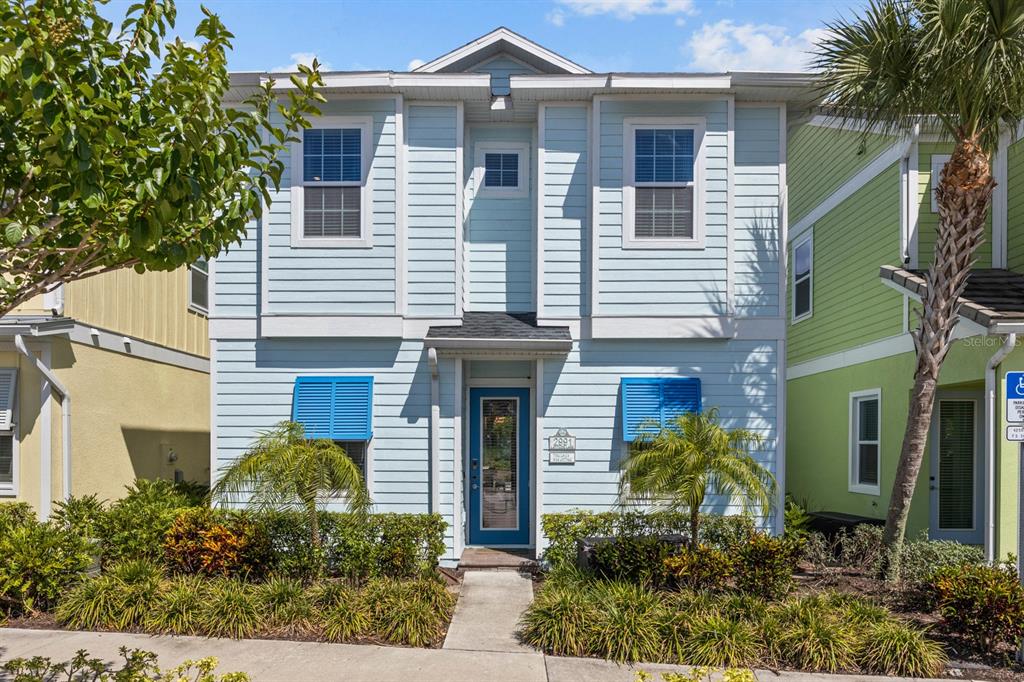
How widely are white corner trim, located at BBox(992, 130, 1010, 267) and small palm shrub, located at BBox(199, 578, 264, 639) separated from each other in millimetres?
10824

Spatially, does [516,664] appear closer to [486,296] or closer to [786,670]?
[786,670]

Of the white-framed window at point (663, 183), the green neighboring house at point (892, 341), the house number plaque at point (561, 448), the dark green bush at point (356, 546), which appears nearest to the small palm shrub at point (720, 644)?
the house number plaque at point (561, 448)

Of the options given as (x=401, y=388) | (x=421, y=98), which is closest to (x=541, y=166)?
(x=421, y=98)

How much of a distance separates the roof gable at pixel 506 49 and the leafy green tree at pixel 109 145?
5630 mm

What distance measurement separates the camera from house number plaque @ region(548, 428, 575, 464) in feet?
30.2

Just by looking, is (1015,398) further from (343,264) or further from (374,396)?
(343,264)

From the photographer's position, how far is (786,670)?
20.1 feet

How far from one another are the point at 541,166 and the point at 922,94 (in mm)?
4533

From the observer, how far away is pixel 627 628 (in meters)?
6.40

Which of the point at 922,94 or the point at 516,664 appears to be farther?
the point at 922,94

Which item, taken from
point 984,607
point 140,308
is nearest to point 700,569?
point 984,607

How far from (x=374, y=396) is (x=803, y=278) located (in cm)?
925

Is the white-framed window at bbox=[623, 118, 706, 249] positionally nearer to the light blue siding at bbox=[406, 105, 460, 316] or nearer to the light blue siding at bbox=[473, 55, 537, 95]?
the light blue siding at bbox=[473, 55, 537, 95]

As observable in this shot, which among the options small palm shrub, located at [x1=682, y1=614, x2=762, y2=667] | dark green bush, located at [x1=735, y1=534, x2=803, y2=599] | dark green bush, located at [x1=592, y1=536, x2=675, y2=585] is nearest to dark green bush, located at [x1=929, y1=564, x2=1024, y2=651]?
dark green bush, located at [x1=735, y1=534, x2=803, y2=599]
